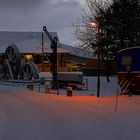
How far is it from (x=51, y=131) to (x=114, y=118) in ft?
13.7

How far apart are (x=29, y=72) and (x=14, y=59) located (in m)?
2.68

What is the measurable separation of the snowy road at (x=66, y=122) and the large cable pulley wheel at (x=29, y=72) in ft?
75.0

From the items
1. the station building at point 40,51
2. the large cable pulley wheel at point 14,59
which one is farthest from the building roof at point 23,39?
the large cable pulley wheel at point 14,59

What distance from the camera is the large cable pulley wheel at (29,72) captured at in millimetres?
47150

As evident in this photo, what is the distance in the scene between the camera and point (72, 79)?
140 feet

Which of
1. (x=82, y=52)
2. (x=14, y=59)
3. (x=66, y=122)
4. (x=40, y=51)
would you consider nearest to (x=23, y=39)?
(x=40, y=51)

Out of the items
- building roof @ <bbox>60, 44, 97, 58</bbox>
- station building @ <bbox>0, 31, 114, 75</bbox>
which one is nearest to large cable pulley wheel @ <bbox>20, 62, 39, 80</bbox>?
building roof @ <bbox>60, 44, 97, 58</bbox>

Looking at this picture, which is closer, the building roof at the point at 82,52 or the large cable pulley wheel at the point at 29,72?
the large cable pulley wheel at the point at 29,72

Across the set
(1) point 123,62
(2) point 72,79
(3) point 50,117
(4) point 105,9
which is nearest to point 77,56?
(4) point 105,9

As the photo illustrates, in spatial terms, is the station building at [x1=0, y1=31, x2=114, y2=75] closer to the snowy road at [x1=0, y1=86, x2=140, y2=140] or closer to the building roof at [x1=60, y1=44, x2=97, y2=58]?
the building roof at [x1=60, y1=44, x2=97, y2=58]

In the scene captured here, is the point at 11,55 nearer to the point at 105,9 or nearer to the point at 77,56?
the point at 105,9

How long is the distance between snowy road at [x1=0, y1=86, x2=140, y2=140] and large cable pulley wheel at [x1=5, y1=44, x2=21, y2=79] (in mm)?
25115

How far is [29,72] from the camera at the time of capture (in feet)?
158

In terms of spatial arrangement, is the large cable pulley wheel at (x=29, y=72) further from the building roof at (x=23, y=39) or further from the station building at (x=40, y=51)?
the building roof at (x=23, y=39)
